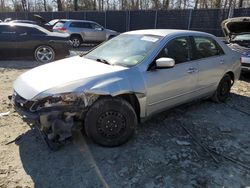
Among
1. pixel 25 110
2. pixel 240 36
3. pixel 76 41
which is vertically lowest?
pixel 76 41

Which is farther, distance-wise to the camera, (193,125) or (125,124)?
(193,125)

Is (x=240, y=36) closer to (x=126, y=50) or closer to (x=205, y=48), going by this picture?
(x=205, y=48)

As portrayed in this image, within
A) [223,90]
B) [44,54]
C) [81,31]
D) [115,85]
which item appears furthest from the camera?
[81,31]

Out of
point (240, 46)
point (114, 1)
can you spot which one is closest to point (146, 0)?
point (114, 1)

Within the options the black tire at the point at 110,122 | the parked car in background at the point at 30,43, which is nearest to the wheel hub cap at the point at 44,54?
the parked car in background at the point at 30,43

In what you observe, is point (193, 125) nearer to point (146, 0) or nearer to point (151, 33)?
point (151, 33)

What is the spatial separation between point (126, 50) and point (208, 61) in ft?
5.66

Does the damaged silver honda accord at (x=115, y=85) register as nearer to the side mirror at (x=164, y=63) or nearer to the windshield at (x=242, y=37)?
the side mirror at (x=164, y=63)

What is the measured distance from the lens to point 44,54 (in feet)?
35.9

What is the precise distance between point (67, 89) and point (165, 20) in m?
19.2

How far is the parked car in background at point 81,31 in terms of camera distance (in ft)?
56.3

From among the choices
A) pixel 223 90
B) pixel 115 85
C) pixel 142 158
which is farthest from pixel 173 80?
pixel 223 90

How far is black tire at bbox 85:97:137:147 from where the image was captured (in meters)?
3.84

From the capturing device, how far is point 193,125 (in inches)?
196
